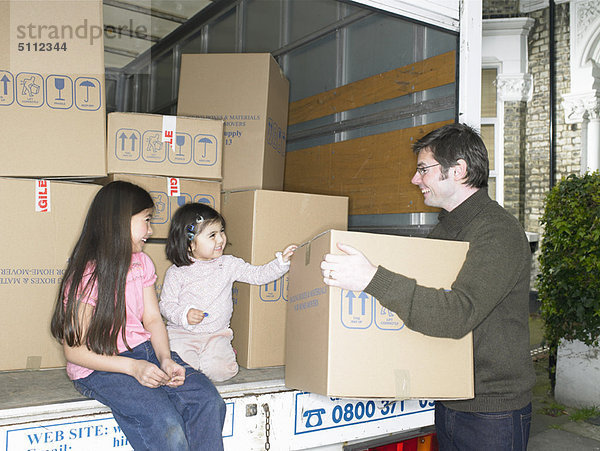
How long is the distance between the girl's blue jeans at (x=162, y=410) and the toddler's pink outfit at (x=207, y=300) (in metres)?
0.39

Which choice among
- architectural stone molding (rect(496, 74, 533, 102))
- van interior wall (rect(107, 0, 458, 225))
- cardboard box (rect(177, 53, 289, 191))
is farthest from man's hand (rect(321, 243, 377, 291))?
architectural stone molding (rect(496, 74, 533, 102))

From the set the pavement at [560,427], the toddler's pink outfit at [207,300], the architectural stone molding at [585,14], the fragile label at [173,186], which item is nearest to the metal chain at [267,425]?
the toddler's pink outfit at [207,300]

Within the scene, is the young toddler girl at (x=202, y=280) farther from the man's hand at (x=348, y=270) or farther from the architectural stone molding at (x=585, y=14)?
the architectural stone molding at (x=585, y=14)

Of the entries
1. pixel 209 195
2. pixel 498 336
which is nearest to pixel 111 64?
pixel 209 195

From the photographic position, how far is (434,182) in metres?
1.64

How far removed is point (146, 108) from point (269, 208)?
3851mm

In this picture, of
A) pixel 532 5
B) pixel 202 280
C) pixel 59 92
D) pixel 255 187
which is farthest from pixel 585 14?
pixel 59 92

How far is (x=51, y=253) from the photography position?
7.02ft

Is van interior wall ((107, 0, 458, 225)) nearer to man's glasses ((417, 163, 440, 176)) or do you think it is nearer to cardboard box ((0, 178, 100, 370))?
man's glasses ((417, 163, 440, 176))

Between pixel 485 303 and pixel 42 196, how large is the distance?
1.66 metres

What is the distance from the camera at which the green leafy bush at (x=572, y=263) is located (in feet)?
12.7

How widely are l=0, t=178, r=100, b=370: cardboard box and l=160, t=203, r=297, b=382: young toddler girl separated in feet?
1.36

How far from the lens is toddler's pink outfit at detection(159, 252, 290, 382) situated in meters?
2.09

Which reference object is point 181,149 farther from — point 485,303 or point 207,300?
point 485,303
